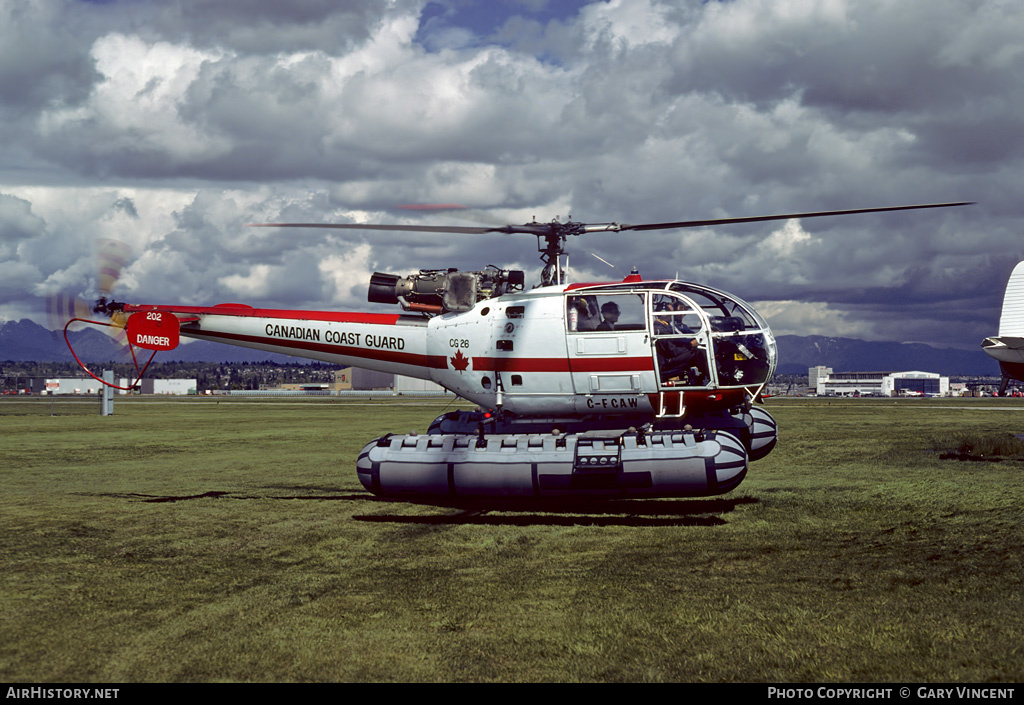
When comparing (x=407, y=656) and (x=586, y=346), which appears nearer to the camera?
(x=407, y=656)

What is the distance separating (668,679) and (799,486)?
11.2 m

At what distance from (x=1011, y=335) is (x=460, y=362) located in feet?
101

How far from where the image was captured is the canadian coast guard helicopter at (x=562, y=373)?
13.2 metres

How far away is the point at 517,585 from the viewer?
Answer: 29.3ft

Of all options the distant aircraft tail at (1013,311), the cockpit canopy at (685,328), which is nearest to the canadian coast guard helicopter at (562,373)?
the cockpit canopy at (685,328)

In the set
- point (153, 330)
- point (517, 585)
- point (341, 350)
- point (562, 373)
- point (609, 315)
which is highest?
point (153, 330)

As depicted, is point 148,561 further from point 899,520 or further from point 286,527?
point 899,520

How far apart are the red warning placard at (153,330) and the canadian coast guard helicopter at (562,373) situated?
0.30 m

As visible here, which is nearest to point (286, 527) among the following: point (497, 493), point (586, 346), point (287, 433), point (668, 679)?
point (497, 493)

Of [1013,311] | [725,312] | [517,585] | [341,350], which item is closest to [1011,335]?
[1013,311]

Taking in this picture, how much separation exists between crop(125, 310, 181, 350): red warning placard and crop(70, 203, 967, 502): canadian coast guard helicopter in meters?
0.30

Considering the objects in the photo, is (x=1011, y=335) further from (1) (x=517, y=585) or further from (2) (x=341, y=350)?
(1) (x=517, y=585)

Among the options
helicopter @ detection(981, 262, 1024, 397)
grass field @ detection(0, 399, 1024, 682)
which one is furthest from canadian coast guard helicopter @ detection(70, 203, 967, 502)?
helicopter @ detection(981, 262, 1024, 397)

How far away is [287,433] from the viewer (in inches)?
1382
